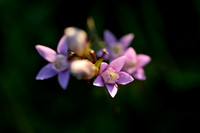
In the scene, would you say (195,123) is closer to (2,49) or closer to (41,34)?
(41,34)

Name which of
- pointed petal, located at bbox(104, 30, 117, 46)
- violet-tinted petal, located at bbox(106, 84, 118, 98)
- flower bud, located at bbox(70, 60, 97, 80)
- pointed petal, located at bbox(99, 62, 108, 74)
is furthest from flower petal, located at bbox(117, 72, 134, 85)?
pointed petal, located at bbox(104, 30, 117, 46)

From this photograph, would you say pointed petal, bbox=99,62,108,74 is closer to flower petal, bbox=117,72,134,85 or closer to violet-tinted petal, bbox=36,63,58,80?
flower petal, bbox=117,72,134,85

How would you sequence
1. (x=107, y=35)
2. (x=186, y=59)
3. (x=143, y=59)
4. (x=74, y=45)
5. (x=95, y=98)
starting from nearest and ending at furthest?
(x=74, y=45), (x=143, y=59), (x=107, y=35), (x=95, y=98), (x=186, y=59)

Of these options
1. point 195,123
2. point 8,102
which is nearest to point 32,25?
point 8,102

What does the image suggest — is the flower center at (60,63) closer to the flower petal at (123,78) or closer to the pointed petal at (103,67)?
the pointed petal at (103,67)

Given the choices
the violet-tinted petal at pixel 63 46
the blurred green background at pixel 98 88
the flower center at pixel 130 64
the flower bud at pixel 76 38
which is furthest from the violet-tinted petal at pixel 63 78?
the blurred green background at pixel 98 88

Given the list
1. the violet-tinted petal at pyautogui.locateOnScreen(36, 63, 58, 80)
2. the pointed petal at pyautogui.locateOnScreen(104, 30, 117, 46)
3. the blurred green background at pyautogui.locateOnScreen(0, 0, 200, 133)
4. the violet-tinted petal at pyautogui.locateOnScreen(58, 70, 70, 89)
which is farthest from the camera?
the blurred green background at pyautogui.locateOnScreen(0, 0, 200, 133)
